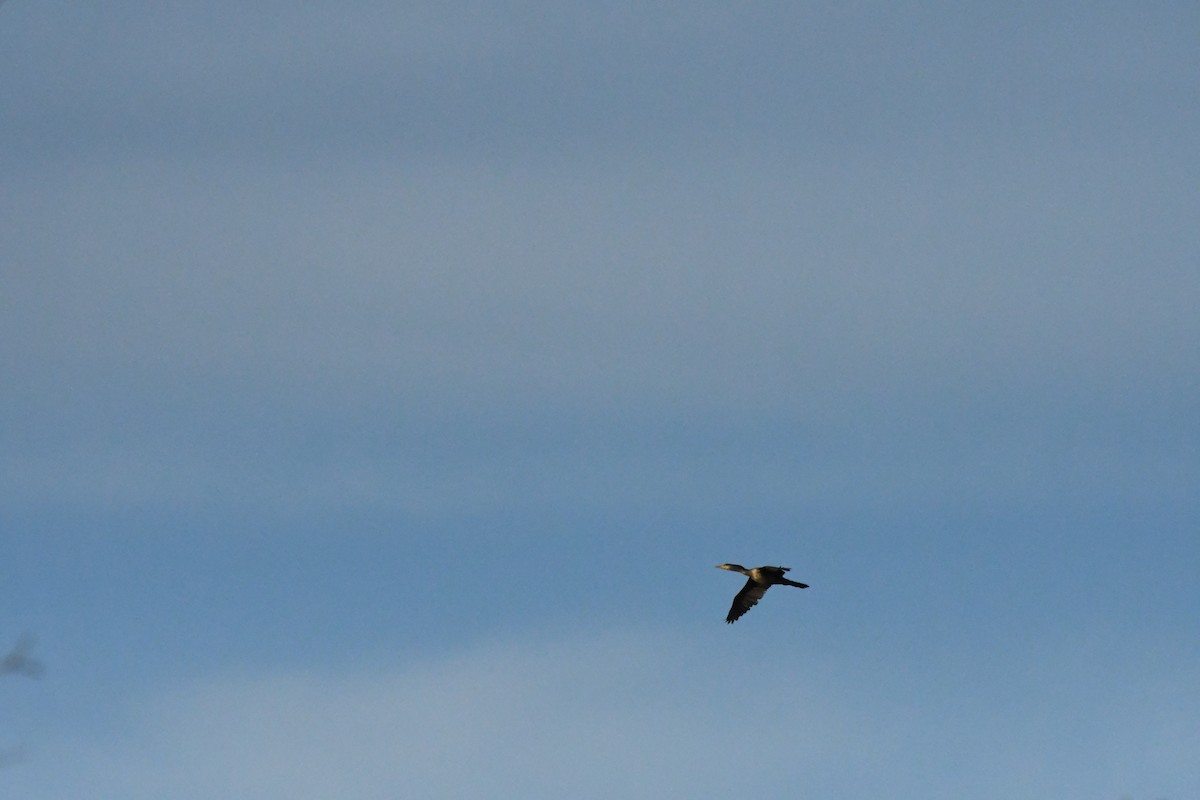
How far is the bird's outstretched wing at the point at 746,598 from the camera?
10762 centimetres

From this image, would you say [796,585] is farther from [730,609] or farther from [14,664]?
[14,664]

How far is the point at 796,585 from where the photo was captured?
103875mm

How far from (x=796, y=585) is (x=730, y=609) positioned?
6279mm

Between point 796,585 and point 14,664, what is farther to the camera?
point 796,585

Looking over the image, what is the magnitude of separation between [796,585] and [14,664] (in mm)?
89883

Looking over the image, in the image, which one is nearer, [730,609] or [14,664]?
[14,664]

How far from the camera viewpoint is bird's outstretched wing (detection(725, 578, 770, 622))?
353ft

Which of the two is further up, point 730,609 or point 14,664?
point 730,609

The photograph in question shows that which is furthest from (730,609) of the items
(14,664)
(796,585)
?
(14,664)

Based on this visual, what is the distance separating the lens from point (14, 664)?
55.6 ft

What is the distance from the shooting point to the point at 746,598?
10850 centimetres

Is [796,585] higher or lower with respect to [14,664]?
higher

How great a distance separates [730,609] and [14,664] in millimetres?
93184
